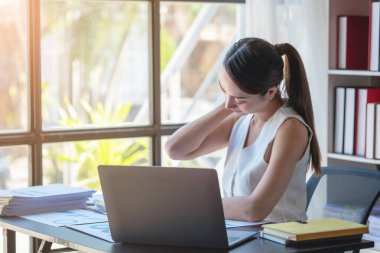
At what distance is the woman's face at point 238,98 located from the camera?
2.46 m

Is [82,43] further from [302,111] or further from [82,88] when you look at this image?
[302,111]

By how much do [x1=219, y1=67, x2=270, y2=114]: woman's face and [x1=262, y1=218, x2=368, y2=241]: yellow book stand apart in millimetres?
503

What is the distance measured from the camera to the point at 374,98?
10.9ft

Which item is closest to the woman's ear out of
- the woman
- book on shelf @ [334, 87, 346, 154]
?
the woman

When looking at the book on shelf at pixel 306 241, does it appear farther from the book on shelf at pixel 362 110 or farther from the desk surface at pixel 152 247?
the book on shelf at pixel 362 110

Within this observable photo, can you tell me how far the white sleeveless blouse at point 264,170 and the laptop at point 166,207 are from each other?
0.42m

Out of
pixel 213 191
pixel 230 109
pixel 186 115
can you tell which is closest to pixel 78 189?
pixel 230 109

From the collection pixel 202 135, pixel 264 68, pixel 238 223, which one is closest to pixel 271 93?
pixel 264 68

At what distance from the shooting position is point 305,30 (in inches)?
139

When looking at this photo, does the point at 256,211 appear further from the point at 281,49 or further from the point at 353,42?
the point at 353,42

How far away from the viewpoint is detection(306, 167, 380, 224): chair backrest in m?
2.60

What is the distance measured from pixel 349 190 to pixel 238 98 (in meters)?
0.57

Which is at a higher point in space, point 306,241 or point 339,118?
point 339,118

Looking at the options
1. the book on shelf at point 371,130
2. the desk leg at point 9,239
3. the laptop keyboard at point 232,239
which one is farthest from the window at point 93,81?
the laptop keyboard at point 232,239
